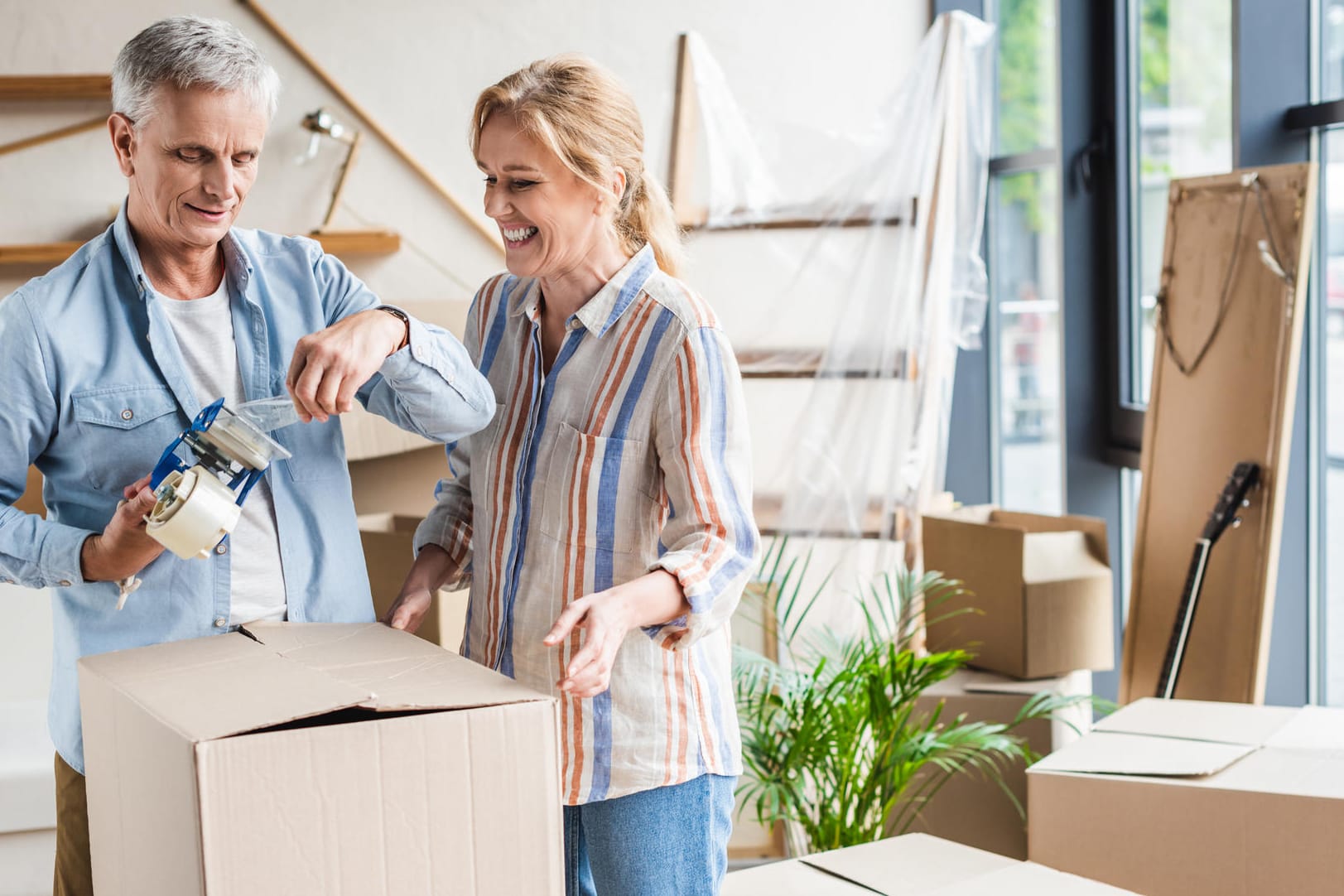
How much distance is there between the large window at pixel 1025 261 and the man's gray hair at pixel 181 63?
2327 millimetres

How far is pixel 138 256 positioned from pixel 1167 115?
2.27 metres

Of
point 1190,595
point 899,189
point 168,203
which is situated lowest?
point 1190,595

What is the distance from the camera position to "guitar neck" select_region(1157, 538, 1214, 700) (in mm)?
2121

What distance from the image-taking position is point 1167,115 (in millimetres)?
2730

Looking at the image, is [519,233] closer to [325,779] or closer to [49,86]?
[325,779]

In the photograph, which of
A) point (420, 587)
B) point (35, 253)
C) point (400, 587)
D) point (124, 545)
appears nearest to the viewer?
point (124, 545)

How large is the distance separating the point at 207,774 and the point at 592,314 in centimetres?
59

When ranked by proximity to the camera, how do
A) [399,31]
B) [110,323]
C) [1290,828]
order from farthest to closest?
[399,31] < [1290,828] < [110,323]

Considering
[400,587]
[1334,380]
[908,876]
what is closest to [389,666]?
[908,876]

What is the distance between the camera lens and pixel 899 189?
295 centimetres

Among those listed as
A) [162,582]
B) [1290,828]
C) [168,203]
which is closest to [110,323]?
[168,203]

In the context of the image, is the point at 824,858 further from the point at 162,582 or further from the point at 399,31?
the point at 399,31

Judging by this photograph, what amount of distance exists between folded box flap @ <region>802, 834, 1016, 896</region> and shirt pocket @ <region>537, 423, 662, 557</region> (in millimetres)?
534

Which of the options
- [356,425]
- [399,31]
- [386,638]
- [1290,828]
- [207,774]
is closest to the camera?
[207,774]
